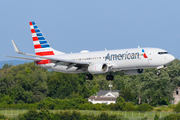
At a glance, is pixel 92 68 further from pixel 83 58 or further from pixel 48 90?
pixel 48 90

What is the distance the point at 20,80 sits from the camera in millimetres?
85500

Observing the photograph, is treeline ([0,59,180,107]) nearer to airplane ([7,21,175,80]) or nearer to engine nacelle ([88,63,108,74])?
airplane ([7,21,175,80])

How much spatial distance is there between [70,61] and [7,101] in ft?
142

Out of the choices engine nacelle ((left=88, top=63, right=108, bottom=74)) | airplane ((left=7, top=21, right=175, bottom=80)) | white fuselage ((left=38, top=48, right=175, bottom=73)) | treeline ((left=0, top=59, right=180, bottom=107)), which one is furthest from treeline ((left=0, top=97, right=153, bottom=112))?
engine nacelle ((left=88, top=63, right=108, bottom=74))

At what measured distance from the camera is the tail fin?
197 ft

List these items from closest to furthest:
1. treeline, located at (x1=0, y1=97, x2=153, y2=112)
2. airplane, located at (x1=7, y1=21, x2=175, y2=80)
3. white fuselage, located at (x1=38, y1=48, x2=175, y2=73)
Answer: white fuselage, located at (x1=38, y1=48, x2=175, y2=73) < airplane, located at (x1=7, y1=21, x2=175, y2=80) < treeline, located at (x1=0, y1=97, x2=153, y2=112)

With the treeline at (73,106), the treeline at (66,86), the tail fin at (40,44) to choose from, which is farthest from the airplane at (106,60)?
the treeline at (73,106)

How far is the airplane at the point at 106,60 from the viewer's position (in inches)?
1818

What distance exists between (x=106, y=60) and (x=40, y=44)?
15.7 meters

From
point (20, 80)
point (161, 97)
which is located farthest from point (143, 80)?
point (20, 80)

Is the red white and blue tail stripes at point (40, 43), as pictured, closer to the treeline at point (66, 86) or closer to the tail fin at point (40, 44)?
the tail fin at point (40, 44)

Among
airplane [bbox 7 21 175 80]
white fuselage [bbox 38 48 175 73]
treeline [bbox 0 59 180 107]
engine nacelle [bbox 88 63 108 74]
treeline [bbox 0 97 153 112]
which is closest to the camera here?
white fuselage [bbox 38 48 175 73]

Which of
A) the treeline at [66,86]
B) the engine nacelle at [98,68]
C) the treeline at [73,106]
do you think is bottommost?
the treeline at [73,106]

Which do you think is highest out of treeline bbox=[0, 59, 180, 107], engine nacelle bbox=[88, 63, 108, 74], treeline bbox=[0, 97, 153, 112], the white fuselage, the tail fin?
the tail fin
